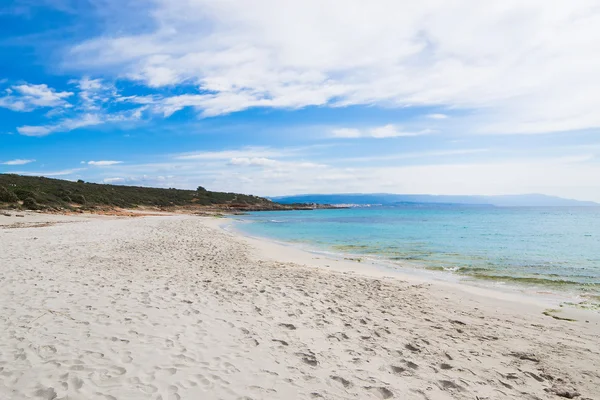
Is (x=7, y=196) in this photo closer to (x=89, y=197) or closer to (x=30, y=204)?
(x=30, y=204)

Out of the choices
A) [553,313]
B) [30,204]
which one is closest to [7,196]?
[30,204]

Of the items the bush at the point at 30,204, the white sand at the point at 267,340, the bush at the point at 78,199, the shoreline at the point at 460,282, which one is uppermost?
the bush at the point at 78,199

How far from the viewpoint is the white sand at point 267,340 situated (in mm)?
4363

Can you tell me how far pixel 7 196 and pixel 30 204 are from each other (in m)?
1.98

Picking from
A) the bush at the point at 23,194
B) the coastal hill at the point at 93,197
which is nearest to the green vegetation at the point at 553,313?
the coastal hill at the point at 93,197

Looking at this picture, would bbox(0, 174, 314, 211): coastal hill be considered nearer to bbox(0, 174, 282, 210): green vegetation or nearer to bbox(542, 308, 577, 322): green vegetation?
bbox(0, 174, 282, 210): green vegetation

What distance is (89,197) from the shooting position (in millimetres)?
51188

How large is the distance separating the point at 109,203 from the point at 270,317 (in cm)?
5470

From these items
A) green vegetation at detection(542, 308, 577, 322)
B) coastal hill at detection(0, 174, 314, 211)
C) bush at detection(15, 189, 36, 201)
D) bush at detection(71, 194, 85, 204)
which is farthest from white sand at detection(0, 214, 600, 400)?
bush at detection(71, 194, 85, 204)

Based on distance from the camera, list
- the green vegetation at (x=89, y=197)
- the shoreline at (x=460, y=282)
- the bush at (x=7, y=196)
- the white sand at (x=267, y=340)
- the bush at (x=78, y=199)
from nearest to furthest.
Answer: the white sand at (x=267, y=340), the shoreline at (x=460, y=282), the bush at (x=7, y=196), the green vegetation at (x=89, y=197), the bush at (x=78, y=199)

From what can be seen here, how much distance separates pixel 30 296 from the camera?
7312 mm

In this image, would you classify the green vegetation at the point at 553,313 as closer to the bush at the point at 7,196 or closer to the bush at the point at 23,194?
the bush at the point at 7,196

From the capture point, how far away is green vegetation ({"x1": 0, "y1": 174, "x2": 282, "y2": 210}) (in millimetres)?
36062

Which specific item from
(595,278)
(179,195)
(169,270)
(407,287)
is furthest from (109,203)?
(595,278)
